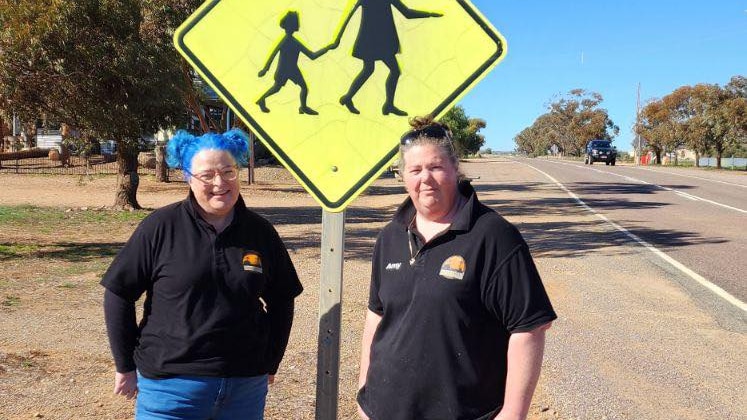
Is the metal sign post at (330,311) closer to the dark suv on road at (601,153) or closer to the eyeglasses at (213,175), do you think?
the eyeglasses at (213,175)

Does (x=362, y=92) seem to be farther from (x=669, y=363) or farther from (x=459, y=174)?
(x=669, y=363)

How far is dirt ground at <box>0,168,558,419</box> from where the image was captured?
4.69 m

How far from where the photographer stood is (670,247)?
40.6 ft

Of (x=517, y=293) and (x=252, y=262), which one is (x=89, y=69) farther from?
(x=517, y=293)

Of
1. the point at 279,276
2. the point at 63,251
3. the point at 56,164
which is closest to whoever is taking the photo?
the point at 279,276

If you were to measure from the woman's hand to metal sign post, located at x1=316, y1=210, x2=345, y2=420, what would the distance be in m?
0.69

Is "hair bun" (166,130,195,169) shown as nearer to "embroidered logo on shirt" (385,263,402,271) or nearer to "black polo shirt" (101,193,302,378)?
"black polo shirt" (101,193,302,378)

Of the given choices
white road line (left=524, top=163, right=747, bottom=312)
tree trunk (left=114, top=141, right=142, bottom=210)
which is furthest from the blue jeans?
tree trunk (left=114, top=141, right=142, bottom=210)

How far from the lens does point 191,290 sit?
99.0 inches

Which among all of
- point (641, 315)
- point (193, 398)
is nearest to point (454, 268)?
point (193, 398)

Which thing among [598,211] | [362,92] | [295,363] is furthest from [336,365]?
[598,211]

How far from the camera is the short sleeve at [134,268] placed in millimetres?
2539

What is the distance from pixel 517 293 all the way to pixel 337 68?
0.99 m

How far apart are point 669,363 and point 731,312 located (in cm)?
233
